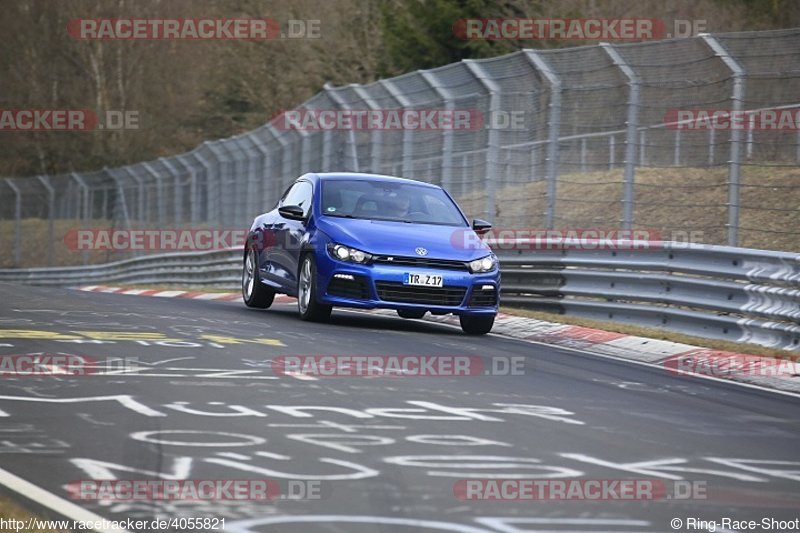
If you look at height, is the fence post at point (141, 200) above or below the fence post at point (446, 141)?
below

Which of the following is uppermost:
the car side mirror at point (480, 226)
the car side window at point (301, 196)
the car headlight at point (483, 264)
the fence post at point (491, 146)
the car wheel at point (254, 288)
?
the fence post at point (491, 146)

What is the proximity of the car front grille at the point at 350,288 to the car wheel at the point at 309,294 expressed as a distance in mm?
256

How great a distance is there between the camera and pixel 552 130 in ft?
57.6

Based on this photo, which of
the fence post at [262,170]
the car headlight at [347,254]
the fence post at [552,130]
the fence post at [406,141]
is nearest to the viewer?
the car headlight at [347,254]

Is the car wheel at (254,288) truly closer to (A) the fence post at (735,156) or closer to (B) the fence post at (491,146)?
(B) the fence post at (491,146)

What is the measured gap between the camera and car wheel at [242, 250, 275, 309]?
17.3 meters

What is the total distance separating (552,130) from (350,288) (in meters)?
4.42

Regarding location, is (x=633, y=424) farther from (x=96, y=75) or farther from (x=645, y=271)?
(x=96, y=75)

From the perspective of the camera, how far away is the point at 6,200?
166 ft

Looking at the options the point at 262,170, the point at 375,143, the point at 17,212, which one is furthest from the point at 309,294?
the point at 17,212

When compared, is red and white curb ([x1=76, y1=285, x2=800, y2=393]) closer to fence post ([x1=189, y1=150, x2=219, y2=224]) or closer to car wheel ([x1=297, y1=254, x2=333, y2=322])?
car wheel ([x1=297, y1=254, x2=333, y2=322])

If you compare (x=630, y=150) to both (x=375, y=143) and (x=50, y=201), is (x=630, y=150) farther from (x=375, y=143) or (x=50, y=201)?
(x=50, y=201)

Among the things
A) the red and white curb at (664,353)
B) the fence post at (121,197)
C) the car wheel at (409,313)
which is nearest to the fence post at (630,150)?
the red and white curb at (664,353)

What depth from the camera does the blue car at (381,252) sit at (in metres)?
14.1
